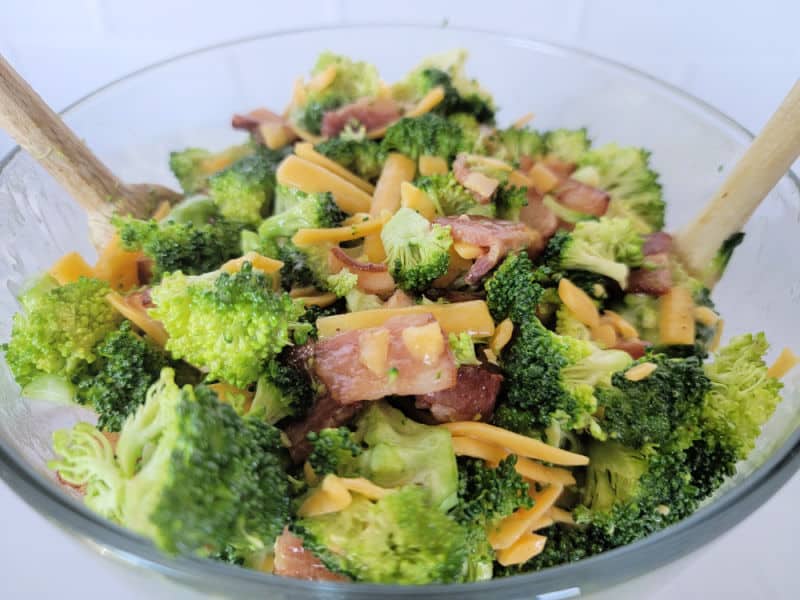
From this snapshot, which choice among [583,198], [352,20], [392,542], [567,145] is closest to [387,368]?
[392,542]

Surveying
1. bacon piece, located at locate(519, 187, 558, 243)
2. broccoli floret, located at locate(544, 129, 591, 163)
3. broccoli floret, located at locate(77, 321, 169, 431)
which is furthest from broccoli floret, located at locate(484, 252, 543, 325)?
broccoli floret, located at locate(544, 129, 591, 163)

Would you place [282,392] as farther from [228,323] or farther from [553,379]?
[553,379]

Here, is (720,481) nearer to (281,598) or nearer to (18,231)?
(281,598)

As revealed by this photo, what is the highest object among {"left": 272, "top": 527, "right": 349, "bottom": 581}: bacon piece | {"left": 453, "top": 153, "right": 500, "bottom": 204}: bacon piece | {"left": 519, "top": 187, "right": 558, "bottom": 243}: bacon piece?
{"left": 453, "top": 153, "right": 500, "bottom": 204}: bacon piece

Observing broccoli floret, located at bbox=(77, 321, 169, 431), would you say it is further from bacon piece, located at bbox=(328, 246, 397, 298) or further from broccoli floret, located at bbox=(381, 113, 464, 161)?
broccoli floret, located at bbox=(381, 113, 464, 161)

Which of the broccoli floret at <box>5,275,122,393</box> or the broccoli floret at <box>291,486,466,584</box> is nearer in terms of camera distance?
the broccoli floret at <box>291,486,466,584</box>

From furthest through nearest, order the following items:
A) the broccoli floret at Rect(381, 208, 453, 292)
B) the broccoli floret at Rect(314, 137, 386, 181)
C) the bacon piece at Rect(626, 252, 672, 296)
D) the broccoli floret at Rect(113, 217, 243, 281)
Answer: the broccoli floret at Rect(314, 137, 386, 181), the bacon piece at Rect(626, 252, 672, 296), the broccoli floret at Rect(113, 217, 243, 281), the broccoli floret at Rect(381, 208, 453, 292)

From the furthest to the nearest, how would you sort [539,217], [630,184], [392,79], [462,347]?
[392,79] < [630,184] < [539,217] < [462,347]
